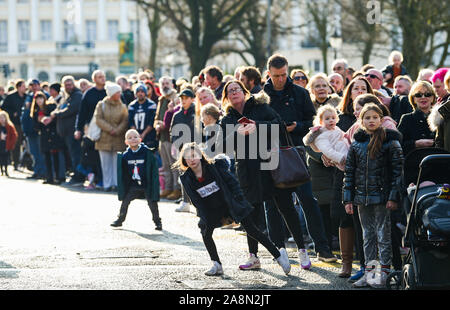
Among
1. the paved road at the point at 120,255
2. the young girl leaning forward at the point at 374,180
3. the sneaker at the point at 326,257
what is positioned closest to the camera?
the young girl leaning forward at the point at 374,180

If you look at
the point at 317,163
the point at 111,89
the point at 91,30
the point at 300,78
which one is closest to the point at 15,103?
the point at 111,89

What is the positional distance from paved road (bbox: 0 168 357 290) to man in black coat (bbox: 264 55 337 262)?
0.38 meters

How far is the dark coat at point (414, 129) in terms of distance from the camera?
1047cm

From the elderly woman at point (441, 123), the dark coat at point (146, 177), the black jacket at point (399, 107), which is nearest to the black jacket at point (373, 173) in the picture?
the elderly woman at point (441, 123)

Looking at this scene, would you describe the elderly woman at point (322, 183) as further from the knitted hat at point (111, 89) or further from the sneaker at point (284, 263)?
the knitted hat at point (111, 89)

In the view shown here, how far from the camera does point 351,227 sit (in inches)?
372

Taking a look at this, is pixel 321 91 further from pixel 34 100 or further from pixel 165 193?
pixel 34 100

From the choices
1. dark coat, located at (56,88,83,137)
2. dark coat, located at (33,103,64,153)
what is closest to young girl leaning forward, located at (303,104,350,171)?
dark coat, located at (56,88,83,137)

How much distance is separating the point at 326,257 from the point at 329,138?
1317 millimetres

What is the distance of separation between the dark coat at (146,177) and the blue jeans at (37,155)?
9.49 m

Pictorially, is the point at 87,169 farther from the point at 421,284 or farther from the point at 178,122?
the point at 421,284

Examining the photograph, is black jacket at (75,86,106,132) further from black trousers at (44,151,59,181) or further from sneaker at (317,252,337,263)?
sneaker at (317,252,337,263)

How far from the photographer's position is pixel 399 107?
460 inches

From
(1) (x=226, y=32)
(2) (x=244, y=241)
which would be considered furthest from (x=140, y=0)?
(2) (x=244, y=241)
